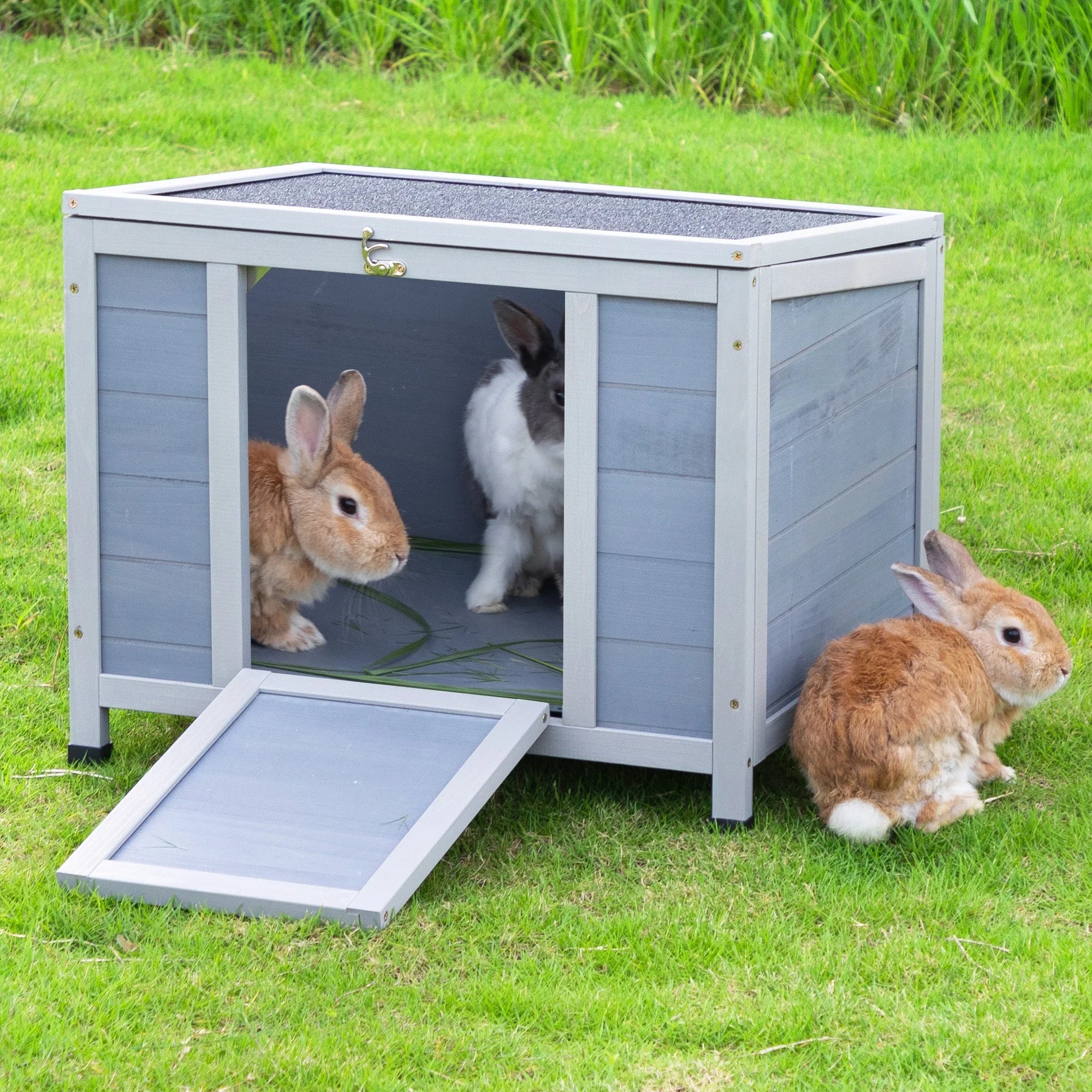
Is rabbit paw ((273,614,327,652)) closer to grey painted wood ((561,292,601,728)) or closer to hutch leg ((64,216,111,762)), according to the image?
hutch leg ((64,216,111,762))

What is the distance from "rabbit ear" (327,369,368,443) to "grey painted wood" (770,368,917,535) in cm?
90

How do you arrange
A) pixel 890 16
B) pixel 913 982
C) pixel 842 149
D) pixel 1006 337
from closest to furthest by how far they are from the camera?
pixel 913 982 → pixel 1006 337 → pixel 842 149 → pixel 890 16

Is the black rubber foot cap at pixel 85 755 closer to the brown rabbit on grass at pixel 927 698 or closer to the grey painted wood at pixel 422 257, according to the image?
the grey painted wood at pixel 422 257

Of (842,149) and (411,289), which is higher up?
(842,149)

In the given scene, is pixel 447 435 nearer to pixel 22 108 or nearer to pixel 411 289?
pixel 411 289

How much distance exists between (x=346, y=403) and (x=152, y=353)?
0.43 m

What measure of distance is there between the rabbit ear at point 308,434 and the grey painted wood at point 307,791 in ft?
1.62

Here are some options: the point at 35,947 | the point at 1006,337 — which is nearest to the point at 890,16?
the point at 1006,337

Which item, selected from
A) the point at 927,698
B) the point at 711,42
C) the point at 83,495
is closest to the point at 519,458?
the point at 83,495

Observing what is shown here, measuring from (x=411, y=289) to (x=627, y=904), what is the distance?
1758mm

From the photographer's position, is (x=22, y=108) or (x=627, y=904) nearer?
(x=627, y=904)

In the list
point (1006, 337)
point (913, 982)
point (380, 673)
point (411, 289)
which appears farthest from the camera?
point (1006, 337)

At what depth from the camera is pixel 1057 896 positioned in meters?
2.59

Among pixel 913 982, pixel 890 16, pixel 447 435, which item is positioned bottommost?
pixel 913 982
